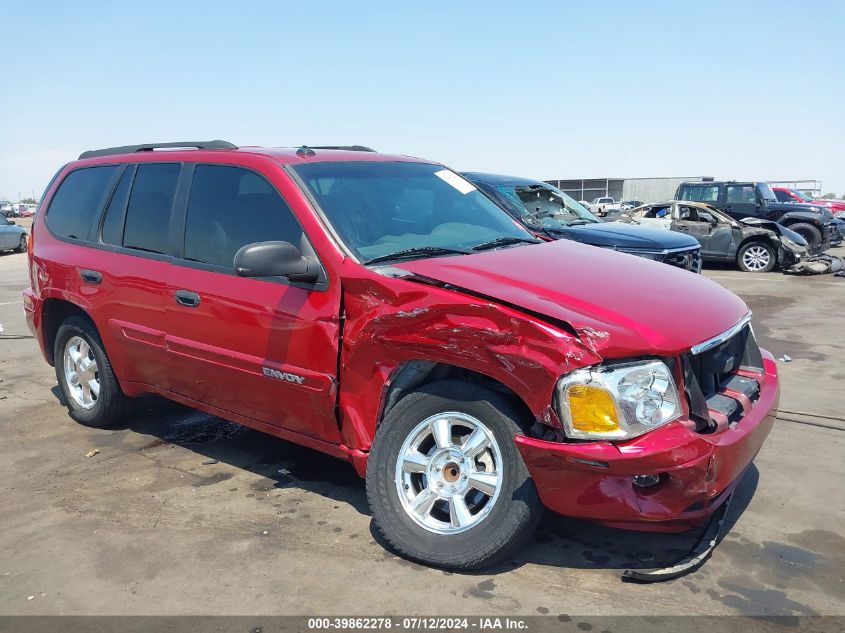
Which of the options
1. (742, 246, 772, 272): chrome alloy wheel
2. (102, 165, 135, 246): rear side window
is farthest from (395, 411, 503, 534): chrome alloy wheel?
(742, 246, 772, 272): chrome alloy wheel

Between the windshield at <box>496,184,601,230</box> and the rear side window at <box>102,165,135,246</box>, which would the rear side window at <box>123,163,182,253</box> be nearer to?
the rear side window at <box>102,165,135,246</box>

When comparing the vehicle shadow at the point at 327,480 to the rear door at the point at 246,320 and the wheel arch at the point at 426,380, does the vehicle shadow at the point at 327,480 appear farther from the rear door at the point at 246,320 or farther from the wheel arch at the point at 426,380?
the wheel arch at the point at 426,380

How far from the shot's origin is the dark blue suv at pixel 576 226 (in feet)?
26.3

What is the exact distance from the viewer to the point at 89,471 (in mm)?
4516

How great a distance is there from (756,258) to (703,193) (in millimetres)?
3189

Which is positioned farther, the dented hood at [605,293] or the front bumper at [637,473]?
the dented hood at [605,293]

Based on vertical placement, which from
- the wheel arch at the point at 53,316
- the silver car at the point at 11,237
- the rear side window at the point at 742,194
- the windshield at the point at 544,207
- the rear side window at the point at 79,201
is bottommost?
the silver car at the point at 11,237

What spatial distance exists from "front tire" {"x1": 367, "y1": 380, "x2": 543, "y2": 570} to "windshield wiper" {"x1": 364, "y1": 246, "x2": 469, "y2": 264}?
0.69 meters

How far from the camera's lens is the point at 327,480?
427 centimetres

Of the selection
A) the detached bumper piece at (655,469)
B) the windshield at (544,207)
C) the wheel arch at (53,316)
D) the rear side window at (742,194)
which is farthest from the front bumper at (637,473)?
the rear side window at (742,194)

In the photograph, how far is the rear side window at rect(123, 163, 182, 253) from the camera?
4.44 metres

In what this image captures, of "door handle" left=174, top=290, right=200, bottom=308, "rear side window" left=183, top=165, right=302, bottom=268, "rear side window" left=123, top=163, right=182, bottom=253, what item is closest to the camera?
"rear side window" left=183, top=165, right=302, bottom=268

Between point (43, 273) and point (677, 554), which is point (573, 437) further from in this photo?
point (43, 273)

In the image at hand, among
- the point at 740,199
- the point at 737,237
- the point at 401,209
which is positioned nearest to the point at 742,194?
the point at 740,199
